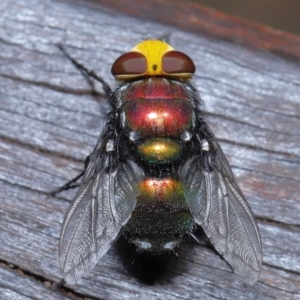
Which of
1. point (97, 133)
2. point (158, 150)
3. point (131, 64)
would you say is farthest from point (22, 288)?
point (131, 64)

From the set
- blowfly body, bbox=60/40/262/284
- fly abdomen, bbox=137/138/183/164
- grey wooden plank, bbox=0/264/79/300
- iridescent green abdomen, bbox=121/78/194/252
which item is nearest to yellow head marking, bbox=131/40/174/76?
blowfly body, bbox=60/40/262/284

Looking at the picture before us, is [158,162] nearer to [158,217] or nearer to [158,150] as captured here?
[158,150]

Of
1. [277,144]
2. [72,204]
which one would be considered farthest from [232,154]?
[72,204]

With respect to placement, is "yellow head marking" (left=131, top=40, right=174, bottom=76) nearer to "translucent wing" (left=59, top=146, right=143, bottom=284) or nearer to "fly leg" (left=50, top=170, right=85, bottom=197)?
"translucent wing" (left=59, top=146, right=143, bottom=284)

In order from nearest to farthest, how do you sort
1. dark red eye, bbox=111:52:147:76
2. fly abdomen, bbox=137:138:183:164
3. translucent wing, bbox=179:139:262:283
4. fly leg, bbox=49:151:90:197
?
translucent wing, bbox=179:139:262:283 < fly abdomen, bbox=137:138:183:164 < fly leg, bbox=49:151:90:197 < dark red eye, bbox=111:52:147:76

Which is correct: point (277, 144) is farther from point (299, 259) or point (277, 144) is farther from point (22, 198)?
point (22, 198)

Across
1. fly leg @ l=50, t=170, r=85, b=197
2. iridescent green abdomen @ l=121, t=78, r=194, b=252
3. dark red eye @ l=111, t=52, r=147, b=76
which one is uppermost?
dark red eye @ l=111, t=52, r=147, b=76
